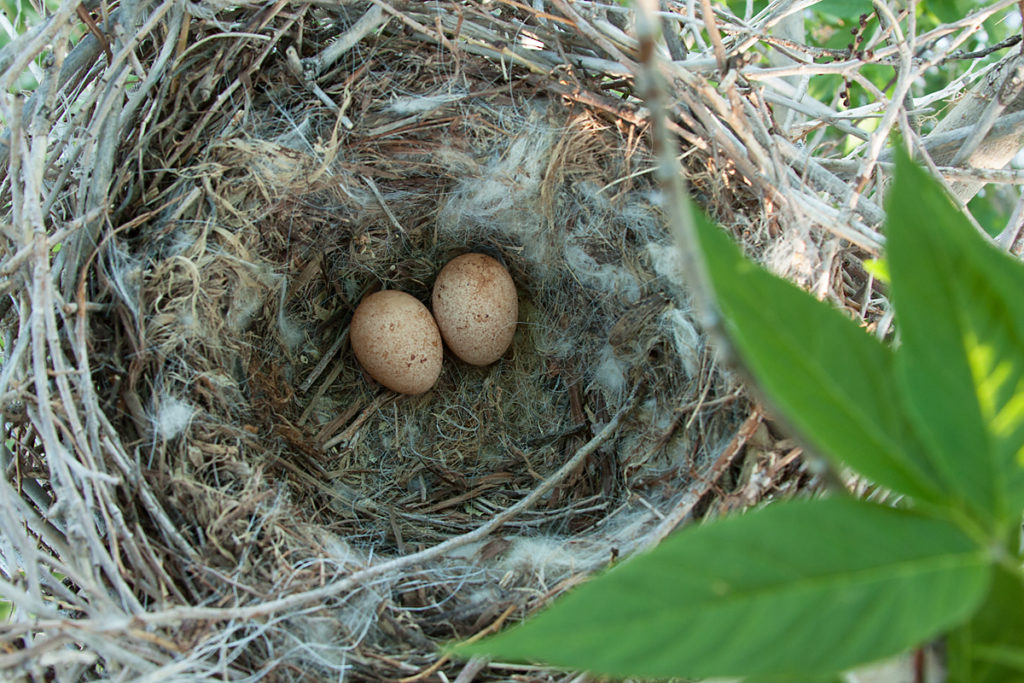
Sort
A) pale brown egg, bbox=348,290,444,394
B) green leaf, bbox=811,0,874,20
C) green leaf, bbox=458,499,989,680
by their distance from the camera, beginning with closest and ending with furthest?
green leaf, bbox=458,499,989,680 → green leaf, bbox=811,0,874,20 → pale brown egg, bbox=348,290,444,394

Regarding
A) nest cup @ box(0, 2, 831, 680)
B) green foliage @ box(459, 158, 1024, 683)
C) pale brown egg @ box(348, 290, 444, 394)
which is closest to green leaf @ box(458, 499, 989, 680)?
green foliage @ box(459, 158, 1024, 683)

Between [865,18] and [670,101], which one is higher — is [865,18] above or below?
above

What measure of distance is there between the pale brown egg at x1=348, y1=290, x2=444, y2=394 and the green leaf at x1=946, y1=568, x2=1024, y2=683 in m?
1.50

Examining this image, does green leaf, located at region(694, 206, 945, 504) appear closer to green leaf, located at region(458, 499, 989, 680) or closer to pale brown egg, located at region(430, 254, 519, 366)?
green leaf, located at region(458, 499, 989, 680)

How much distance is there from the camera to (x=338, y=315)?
2.12 m

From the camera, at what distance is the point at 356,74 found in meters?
1.75

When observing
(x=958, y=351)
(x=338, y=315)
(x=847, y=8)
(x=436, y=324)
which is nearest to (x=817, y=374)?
(x=958, y=351)

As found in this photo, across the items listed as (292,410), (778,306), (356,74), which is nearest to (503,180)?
(356,74)

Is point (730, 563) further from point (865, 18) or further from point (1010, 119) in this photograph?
point (865, 18)

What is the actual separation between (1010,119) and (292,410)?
65.9 inches

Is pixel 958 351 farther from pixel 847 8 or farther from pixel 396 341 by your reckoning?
pixel 396 341

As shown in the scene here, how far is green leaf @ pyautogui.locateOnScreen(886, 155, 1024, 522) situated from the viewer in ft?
2.02

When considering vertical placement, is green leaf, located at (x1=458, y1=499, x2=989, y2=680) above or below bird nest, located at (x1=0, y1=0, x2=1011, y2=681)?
above

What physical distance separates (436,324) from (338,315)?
0.27 meters
